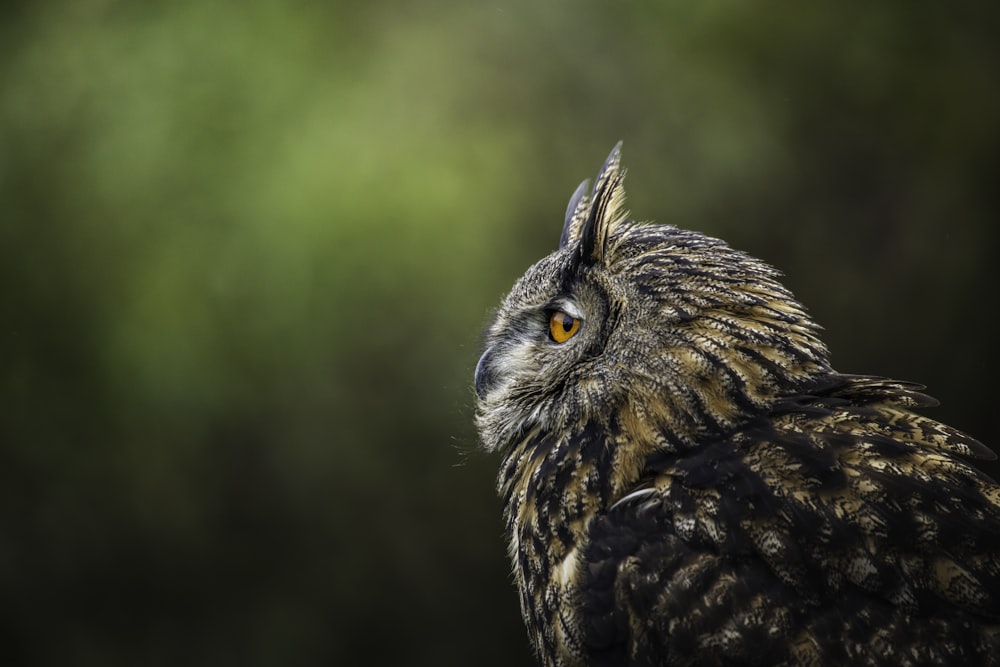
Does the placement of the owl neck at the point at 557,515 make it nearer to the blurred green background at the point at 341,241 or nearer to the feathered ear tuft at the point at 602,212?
the feathered ear tuft at the point at 602,212

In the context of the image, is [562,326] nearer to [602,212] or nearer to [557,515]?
[602,212]

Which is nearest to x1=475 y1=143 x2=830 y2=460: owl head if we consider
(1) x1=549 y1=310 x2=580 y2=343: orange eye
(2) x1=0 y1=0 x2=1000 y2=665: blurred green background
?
(1) x1=549 y1=310 x2=580 y2=343: orange eye

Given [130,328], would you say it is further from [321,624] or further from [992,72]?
[992,72]

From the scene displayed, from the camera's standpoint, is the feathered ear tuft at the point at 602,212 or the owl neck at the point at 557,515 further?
the feathered ear tuft at the point at 602,212

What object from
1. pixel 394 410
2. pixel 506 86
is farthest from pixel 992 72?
pixel 394 410

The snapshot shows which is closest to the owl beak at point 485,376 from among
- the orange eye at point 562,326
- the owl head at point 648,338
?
the owl head at point 648,338

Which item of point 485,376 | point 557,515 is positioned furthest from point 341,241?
point 557,515
